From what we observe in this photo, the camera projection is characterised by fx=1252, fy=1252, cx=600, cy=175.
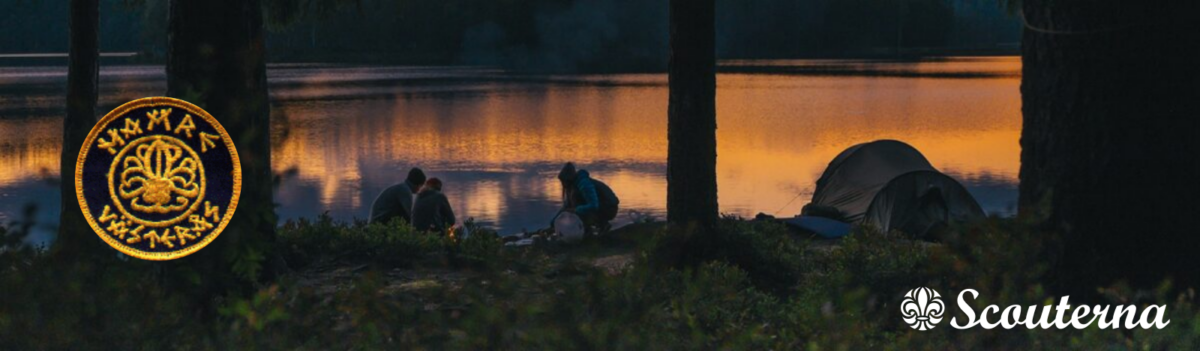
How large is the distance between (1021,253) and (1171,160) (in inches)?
41.6

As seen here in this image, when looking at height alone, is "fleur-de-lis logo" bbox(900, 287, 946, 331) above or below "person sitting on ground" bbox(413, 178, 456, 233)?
above

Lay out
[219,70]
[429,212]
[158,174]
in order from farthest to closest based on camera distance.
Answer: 1. [429,212]
2. [219,70]
3. [158,174]

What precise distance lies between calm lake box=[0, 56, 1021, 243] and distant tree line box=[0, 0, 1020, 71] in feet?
98.7

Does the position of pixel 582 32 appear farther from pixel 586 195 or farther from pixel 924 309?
pixel 924 309

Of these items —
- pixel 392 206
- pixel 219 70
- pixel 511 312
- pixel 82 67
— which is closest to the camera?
pixel 511 312

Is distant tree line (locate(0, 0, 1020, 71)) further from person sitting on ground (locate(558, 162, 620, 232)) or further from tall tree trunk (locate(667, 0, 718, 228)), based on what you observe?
tall tree trunk (locate(667, 0, 718, 228))

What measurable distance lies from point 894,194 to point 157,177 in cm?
1362

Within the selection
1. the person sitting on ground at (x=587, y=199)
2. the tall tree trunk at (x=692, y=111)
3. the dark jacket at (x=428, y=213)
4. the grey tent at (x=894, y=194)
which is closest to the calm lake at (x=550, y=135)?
the dark jacket at (x=428, y=213)

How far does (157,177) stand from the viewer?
198 inches

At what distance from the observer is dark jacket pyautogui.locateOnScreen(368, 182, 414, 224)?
14875 mm

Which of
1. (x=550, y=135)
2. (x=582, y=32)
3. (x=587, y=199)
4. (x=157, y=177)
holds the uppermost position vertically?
(x=582, y=32)

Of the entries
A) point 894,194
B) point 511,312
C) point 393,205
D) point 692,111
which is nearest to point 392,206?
point 393,205

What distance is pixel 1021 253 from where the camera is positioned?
6203 mm

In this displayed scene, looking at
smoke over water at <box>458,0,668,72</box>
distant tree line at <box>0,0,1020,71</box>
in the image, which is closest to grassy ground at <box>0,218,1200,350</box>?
distant tree line at <box>0,0,1020,71</box>
